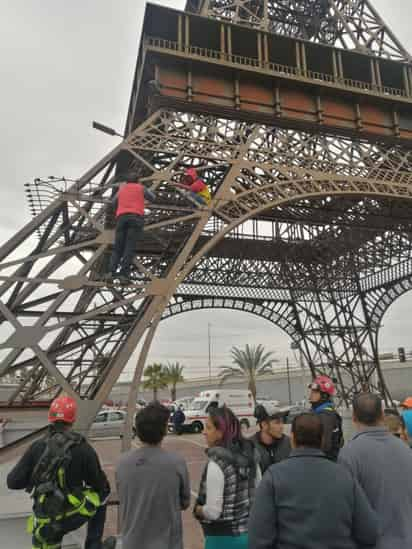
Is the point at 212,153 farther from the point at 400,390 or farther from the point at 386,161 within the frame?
the point at 400,390

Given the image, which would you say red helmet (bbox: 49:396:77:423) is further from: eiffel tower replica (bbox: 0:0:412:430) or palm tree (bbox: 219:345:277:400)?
palm tree (bbox: 219:345:277:400)

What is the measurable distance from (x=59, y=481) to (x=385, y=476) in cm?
213

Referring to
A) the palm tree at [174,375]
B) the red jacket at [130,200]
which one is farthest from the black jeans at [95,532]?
the palm tree at [174,375]

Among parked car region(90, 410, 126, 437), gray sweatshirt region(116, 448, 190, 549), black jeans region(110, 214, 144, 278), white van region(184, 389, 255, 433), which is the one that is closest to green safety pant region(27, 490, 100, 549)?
gray sweatshirt region(116, 448, 190, 549)

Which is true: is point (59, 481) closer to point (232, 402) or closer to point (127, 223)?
point (127, 223)

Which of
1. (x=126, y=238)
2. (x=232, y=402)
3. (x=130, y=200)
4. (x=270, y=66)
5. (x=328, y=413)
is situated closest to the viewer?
(x=328, y=413)

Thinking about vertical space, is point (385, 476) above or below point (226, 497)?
above

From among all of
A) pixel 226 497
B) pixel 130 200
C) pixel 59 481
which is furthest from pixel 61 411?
pixel 130 200

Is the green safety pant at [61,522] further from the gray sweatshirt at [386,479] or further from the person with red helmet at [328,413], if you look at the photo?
the person with red helmet at [328,413]

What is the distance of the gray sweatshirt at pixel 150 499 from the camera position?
269 centimetres

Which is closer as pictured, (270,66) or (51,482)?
(51,482)

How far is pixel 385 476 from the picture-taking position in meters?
2.66

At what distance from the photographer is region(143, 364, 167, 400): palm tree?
50.6m

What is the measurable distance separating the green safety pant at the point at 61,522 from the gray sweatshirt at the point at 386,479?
177cm
